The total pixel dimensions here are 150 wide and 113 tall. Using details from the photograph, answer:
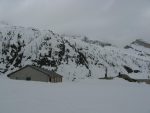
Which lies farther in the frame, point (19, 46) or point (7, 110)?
point (19, 46)

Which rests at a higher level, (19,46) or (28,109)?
(19,46)

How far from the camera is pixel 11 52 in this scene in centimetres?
19088

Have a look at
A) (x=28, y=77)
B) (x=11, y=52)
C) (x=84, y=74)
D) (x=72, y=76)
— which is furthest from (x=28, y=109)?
(x=11, y=52)

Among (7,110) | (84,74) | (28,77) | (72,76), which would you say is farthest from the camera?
(84,74)

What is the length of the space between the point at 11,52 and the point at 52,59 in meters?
35.0

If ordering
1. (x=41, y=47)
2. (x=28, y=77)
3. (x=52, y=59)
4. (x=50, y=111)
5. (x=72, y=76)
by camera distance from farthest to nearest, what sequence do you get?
(x=41, y=47) < (x=52, y=59) < (x=72, y=76) < (x=28, y=77) < (x=50, y=111)

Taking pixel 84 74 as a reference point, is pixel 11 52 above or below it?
above

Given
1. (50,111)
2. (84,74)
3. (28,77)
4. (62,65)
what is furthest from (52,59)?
(50,111)

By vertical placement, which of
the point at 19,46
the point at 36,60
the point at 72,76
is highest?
the point at 19,46

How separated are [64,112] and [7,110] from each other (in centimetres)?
307

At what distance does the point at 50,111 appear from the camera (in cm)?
1306

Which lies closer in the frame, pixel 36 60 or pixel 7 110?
pixel 7 110

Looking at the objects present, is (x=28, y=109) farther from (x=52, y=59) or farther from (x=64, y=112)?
(x=52, y=59)

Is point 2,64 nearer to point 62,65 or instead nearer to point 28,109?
point 62,65
